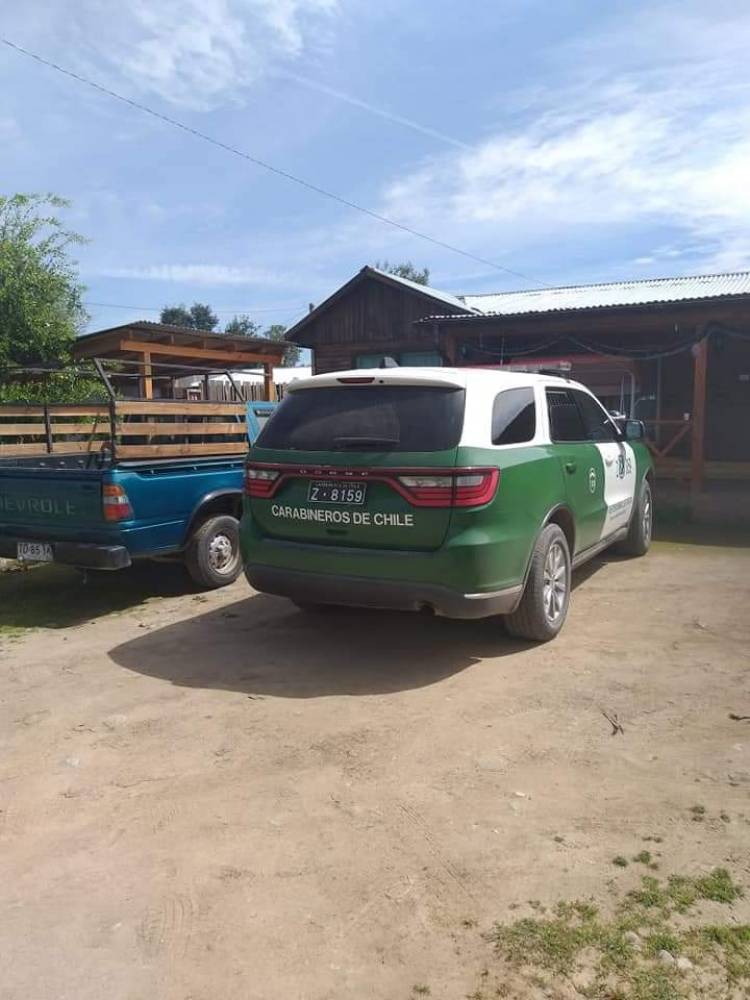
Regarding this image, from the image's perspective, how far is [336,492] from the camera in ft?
15.2

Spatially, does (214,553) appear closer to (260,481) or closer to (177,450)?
(177,450)

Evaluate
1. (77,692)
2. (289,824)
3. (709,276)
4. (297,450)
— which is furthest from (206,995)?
(709,276)

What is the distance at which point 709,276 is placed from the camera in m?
17.3

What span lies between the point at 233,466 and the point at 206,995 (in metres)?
5.20

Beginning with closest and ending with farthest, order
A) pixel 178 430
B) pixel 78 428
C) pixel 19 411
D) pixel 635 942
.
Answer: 1. pixel 635 942
2. pixel 178 430
3. pixel 78 428
4. pixel 19 411

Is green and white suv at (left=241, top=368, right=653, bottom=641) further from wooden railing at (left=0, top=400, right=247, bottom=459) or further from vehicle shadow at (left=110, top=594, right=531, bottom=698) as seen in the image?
wooden railing at (left=0, top=400, right=247, bottom=459)

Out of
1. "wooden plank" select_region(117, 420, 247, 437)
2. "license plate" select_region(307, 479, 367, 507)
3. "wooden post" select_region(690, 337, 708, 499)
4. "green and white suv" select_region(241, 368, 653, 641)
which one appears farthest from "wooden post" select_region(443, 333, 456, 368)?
"license plate" select_region(307, 479, 367, 507)

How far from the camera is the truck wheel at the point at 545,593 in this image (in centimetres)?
486

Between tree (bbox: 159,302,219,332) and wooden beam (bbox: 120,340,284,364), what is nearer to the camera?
wooden beam (bbox: 120,340,284,364)

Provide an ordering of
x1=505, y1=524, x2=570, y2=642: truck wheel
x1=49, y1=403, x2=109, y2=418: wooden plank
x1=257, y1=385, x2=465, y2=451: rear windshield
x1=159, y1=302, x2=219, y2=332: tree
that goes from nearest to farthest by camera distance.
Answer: x1=257, y1=385, x2=465, y2=451: rear windshield, x1=505, y1=524, x2=570, y2=642: truck wheel, x1=49, y1=403, x2=109, y2=418: wooden plank, x1=159, y1=302, x2=219, y2=332: tree

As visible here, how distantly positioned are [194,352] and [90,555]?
32.3ft

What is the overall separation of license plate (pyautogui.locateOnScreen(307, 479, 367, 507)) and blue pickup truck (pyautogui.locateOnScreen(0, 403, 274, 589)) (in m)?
1.89

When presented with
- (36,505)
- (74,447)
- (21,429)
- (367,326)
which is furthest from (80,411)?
(367,326)

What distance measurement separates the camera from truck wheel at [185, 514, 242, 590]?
6.63 meters
